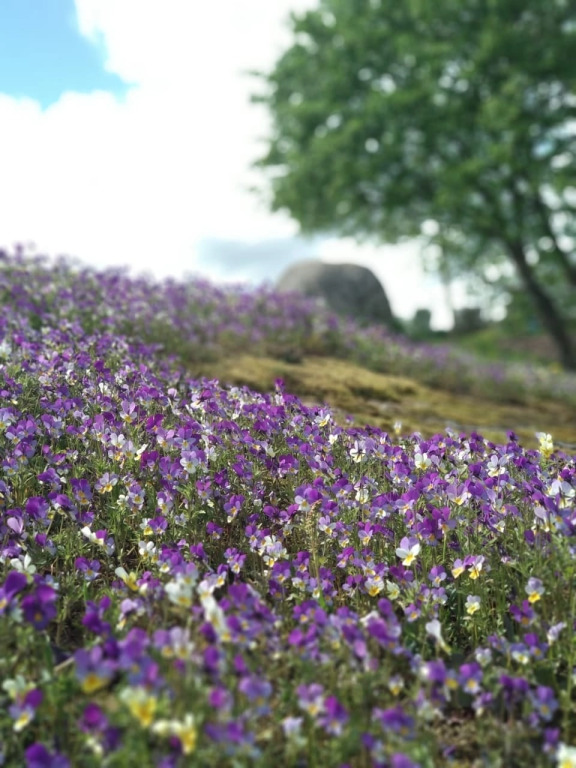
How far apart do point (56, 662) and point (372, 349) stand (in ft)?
30.8

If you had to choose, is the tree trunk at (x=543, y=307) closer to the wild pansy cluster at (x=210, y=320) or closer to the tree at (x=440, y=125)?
the tree at (x=440, y=125)

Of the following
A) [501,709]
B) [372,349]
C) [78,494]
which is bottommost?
[501,709]

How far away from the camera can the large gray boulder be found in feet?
66.0

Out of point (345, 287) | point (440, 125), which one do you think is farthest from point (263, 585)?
point (440, 125)

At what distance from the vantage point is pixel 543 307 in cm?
2212

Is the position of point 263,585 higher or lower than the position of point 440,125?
lower

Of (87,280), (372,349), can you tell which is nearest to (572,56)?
(372,349)

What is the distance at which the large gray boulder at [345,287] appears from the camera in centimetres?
2011

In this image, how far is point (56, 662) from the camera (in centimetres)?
292

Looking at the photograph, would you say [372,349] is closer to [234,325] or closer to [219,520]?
[234,325]

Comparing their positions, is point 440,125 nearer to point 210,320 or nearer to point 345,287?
point 345,287

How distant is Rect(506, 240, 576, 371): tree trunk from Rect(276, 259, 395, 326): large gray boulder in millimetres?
4372

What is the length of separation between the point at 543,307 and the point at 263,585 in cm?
2071

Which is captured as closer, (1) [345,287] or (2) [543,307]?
(1) [345,287]
